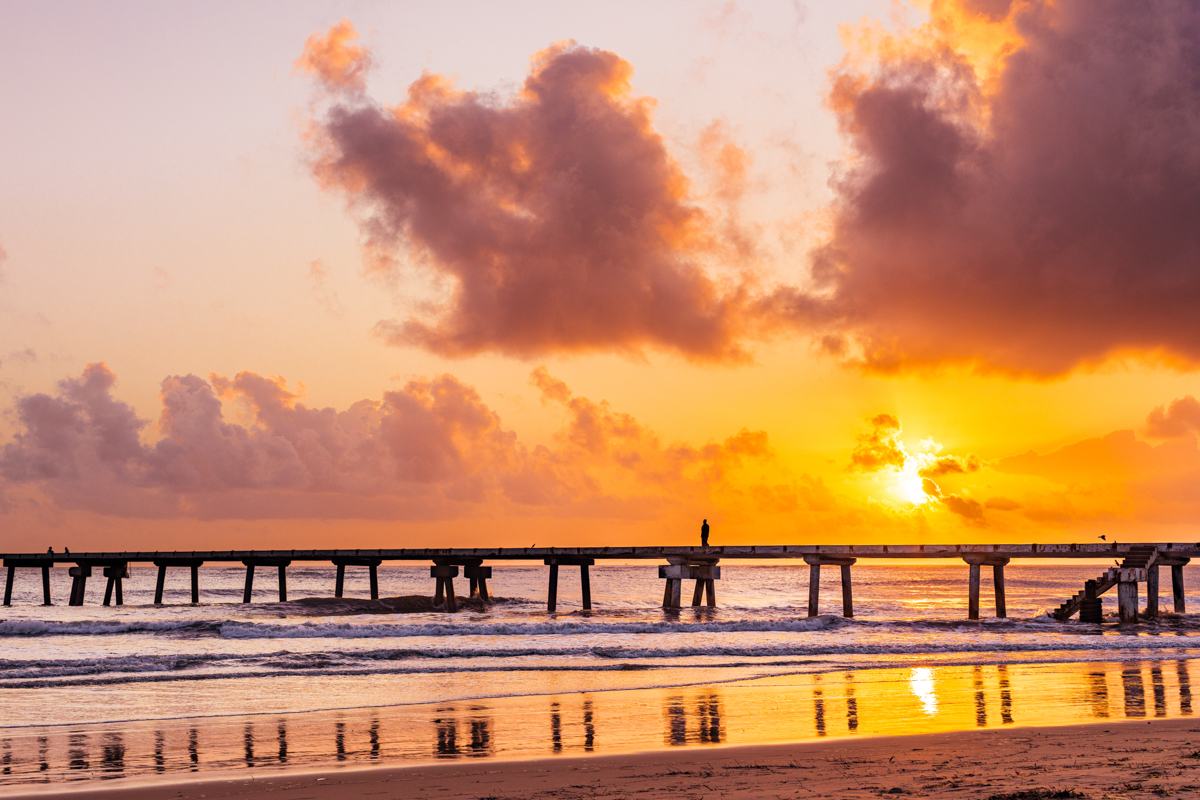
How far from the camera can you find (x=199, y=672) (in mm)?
24656

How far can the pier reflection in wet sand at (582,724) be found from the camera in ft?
42.9

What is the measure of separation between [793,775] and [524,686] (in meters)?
11.0

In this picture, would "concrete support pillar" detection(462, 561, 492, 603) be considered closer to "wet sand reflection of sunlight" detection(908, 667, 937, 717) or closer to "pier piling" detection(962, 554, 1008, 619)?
"pier piling" detection(962, 554, 1008, 619)

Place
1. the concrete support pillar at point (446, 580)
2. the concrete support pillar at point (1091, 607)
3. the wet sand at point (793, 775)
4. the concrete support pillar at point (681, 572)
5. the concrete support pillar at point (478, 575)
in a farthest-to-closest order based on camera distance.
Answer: the concrete support pillar at point (478, 575) → the concrete support pillar at point (446, 580) → the concrete support pillar at point (681, 572) → the concrete support pillar at point (1091, 607) → the wet sand at point (793, 775)

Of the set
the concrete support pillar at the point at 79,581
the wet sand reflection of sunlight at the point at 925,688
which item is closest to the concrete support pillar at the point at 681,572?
the wet sand reflection of sunlight at the point at 925,688

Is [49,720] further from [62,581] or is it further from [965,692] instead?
[62,581]

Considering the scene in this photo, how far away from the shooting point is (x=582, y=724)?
15594 millimetres

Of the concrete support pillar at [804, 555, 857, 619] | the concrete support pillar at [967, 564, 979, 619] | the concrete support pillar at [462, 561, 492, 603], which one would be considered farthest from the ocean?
the concrete support pillar at [462, 561, 492, 603]

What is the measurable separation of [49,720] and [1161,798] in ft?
53.8

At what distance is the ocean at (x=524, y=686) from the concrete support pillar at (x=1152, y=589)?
1.01m

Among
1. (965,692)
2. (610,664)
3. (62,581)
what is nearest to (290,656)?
(610,664)

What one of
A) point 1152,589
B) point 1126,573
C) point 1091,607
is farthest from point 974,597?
point 1152,589

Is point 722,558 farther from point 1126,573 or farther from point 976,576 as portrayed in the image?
point 1126,573

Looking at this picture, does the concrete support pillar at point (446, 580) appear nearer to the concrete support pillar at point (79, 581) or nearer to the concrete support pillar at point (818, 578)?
the concrete support pillar at point (818, 578)
